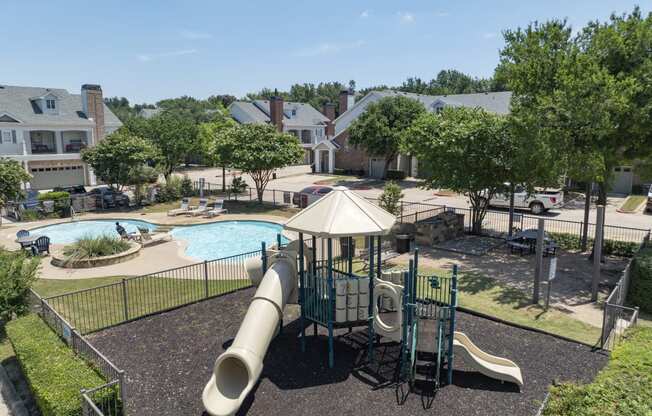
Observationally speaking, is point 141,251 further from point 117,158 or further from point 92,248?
point 117,158

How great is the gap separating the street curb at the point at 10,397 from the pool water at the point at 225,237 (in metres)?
10.1

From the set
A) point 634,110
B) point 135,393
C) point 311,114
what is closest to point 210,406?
point 135,393

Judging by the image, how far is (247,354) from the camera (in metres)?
8.40

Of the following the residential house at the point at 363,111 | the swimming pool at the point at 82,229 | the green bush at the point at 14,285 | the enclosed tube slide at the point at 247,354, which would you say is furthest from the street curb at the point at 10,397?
the residential house at the point at 363,111

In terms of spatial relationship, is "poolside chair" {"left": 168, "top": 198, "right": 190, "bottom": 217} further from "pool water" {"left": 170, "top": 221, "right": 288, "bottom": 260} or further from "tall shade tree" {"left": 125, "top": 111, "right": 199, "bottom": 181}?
"tall shade tree" {"left": 125, "top": 111, "right": 199, "bottom": 181}

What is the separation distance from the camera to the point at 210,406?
7.91m

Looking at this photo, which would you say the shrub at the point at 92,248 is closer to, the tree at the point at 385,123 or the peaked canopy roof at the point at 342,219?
the peaked canopy roof at the point at 342,219

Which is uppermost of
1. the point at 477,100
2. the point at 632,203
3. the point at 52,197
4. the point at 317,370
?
the point at 477,100

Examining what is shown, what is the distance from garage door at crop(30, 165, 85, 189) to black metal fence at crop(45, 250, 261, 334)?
3154 cm

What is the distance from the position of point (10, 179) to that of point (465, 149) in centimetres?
2373

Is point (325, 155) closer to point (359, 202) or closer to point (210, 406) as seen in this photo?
point (359, 202)

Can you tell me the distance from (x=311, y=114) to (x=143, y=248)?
169 ft

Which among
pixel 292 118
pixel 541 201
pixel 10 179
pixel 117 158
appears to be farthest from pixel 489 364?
pixel 292 118

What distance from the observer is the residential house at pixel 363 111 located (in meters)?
48.4
